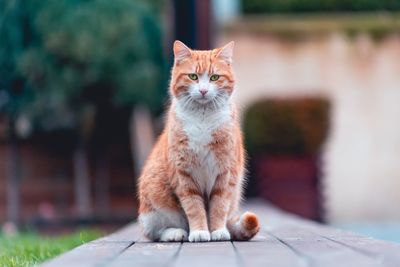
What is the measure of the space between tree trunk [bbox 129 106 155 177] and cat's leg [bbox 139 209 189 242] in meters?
9.86

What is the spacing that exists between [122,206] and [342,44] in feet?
15.7

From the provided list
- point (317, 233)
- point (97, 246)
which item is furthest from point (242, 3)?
point (97, 246)

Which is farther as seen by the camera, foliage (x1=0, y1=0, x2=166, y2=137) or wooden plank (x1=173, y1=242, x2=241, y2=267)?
foliage (x1=0, y1=0, x2=166, y2=137)

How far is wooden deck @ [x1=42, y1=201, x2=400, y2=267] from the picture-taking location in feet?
11.5

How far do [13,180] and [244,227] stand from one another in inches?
423

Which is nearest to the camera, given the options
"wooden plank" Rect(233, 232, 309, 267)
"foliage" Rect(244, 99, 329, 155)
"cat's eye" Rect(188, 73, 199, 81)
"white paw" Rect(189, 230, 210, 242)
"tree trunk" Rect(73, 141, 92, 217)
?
"wooden plank" Rect(233, 232, 309, 267)

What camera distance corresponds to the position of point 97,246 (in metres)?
4.45

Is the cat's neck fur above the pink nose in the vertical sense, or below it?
below

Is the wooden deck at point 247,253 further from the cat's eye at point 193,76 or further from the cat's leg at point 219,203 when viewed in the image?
the cat's eye at point 193,76

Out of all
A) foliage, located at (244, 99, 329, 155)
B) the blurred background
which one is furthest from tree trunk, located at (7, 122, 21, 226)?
foliage, located at (244, 99, 329, 155)

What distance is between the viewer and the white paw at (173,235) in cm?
476

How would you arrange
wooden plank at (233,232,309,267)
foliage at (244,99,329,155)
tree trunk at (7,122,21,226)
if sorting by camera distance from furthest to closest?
tree trunk at (7,122,21,226) → foliage at (244,99,329,155) → wooden plank at (233,232,309,267)

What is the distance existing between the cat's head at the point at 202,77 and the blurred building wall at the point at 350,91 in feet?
28.5

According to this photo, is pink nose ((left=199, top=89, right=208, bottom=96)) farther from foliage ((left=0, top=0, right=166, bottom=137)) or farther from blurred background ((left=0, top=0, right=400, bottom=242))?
foliage ((left=0, top=0, right=166, bottom=137))
